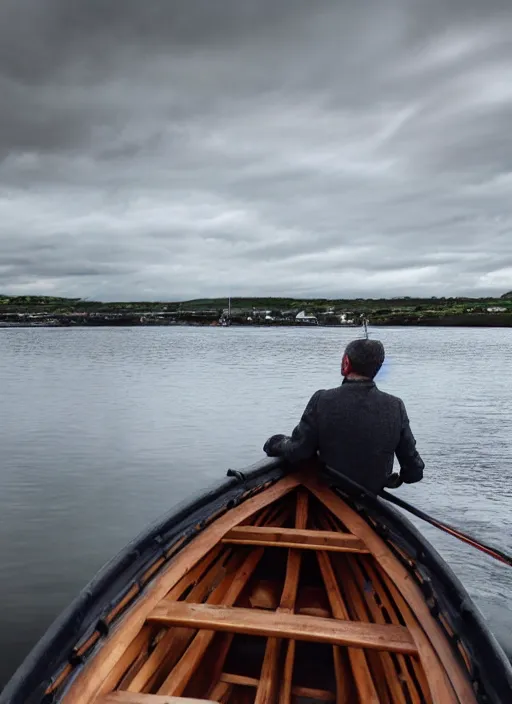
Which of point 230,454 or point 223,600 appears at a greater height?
point 223,600

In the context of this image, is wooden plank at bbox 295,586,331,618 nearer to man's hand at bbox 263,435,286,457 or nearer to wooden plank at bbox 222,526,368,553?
wooden plank at bbox 222,526,368,553

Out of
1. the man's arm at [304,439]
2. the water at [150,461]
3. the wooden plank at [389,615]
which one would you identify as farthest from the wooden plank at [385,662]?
the water at [150,461]

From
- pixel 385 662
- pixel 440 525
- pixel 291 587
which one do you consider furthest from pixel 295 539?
pixel 385 662

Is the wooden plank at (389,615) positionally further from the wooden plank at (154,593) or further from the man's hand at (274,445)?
the man's hand at (274,445)

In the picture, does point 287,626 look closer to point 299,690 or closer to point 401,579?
point 299,690

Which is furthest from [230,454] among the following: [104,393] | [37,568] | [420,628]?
[104,393]

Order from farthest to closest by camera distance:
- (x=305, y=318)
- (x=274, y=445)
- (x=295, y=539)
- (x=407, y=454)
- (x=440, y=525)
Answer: (x=305, y=318) < (x=274, y=445) < (x=440, y=525) < (x=407, y=454) < (x=295, y=539)

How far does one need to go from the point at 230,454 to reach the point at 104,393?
15822 mm

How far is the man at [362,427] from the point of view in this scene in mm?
6340

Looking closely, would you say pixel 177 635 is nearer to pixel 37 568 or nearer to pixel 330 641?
pixel 330 641

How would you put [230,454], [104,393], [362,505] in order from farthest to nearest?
1. [104,393]
2. [230,454]
3. [362,505]

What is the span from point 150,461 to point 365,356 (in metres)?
11.5

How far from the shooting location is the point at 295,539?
6191 millimetres

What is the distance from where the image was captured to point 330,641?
4254mm
